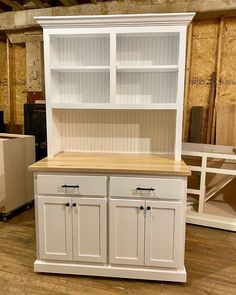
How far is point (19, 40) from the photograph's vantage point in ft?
14.3

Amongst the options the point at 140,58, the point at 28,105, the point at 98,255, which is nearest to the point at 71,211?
the point at 98,255

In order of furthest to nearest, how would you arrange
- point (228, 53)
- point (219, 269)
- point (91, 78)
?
1. point (228, 53)
2. point (91, 78)
3. point (219, 269)

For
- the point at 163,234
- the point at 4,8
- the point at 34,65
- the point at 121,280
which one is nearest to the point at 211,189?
the point at 163,234

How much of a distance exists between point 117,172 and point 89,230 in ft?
1.71

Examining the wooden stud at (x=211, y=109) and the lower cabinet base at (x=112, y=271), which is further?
the wooden stud at (x=211, y=109)

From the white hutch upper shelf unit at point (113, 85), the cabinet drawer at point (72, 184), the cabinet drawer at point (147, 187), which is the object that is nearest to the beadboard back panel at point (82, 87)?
the white hutch upper shelf unit at point (113, 85)

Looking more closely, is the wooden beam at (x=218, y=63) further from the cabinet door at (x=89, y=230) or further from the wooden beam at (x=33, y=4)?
the wooden beam at (x=33, y=4)

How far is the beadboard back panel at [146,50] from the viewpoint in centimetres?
238

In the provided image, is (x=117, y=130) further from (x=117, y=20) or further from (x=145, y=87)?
(x=117, y=20)

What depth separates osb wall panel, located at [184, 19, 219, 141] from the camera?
358 cm

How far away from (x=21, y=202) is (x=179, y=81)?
2.44 meters

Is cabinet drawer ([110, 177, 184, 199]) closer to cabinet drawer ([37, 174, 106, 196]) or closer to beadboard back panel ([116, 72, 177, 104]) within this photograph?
cabinet drawer ([37, 174, 106, 196])

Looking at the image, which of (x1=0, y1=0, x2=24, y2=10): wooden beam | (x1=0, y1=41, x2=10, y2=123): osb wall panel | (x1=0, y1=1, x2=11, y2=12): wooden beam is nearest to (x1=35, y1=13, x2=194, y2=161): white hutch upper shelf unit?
(x1=0, y1=0, x2=24, y2=10): wooden beam

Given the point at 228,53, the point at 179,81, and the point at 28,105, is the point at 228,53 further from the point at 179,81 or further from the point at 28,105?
the point at 28,105
